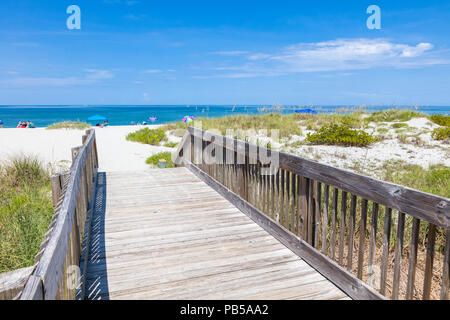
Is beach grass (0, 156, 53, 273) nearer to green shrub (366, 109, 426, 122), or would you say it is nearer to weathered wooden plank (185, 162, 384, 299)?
weathered wooden plank (185, 162, 384, 299)

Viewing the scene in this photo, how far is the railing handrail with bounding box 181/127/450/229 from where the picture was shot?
1.75 metres

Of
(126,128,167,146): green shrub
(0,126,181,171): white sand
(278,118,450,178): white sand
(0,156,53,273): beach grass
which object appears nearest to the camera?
(0,156,53,273): beach grass

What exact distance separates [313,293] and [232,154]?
270 centimetres

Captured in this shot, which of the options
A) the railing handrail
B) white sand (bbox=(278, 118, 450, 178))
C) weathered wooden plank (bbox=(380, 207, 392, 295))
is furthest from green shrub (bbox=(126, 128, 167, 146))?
weathered wooden plank (bbox=(380, 207, 392, 295))

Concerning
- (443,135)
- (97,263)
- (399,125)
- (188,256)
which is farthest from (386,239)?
(399,125)

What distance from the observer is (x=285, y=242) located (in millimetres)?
3441

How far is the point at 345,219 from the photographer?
344cm

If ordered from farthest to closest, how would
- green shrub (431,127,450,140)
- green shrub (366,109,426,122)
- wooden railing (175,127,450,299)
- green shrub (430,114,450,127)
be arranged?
green shrub (366,109,426,122) → green shrub (430,114,450,127) → green shrub (431,127,450,140) → wooden railing (175,127,450,299)

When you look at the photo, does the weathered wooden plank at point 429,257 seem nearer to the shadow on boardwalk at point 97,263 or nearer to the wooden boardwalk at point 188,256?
the wooden boardwalk at point 188,256

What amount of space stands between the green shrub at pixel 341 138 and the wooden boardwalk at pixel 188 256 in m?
6.63

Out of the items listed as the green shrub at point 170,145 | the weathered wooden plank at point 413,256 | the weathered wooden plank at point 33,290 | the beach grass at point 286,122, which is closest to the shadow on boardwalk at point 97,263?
the weathered wooden plank at point 33,290

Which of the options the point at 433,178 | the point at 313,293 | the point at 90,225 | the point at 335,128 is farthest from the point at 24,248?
the point at 335,128

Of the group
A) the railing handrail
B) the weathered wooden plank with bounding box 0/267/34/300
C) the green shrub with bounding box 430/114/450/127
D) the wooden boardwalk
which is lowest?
the wooden boardwalk

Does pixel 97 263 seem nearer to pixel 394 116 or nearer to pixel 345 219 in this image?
pixel 345 219
